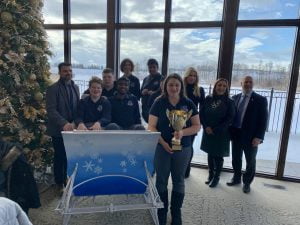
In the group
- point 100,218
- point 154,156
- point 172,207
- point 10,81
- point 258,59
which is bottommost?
point 100,218

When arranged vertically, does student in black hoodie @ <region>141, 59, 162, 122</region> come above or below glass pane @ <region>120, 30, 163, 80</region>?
below

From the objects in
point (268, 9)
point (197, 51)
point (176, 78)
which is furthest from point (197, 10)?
point (176, 78)

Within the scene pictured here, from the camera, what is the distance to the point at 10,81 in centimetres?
255

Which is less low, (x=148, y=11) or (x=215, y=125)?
(x=148, y=11)

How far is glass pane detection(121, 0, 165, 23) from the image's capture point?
3594 millimetres

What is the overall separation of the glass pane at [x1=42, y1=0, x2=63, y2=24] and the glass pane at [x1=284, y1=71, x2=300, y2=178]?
12.4 ft

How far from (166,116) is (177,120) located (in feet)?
0.46

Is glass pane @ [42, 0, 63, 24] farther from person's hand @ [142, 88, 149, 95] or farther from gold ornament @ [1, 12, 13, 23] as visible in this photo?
person's hand @ [142, 88, 149, 95]

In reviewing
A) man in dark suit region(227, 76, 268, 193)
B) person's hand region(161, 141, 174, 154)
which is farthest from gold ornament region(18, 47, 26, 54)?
man in dark suit region(227, 76, 268, 193)

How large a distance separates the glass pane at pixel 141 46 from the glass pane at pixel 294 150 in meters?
2.09

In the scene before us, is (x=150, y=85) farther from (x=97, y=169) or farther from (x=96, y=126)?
(x=97, y=169)

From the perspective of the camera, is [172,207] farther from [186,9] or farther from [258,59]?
[186,9]

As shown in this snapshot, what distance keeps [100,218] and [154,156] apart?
0.87 m

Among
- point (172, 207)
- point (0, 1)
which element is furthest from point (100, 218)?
point (0, 1)
